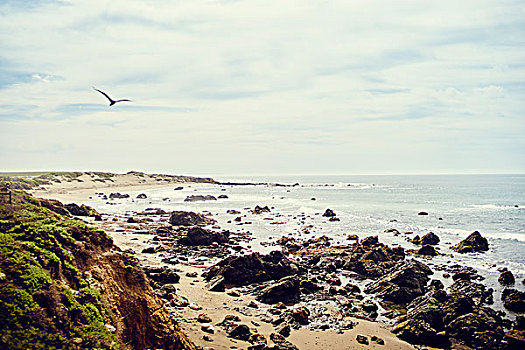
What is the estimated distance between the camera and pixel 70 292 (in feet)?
25.4

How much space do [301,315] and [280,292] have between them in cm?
282

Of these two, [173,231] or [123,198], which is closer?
[173,231]

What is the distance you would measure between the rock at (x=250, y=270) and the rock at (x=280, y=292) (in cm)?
216

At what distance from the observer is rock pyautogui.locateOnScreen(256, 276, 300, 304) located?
18.5 metres

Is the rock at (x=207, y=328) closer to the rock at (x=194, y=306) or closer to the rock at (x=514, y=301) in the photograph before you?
the rock at (x=194, y=306)

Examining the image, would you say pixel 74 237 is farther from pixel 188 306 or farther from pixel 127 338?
pixel 188 306

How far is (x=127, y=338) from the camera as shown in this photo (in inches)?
332

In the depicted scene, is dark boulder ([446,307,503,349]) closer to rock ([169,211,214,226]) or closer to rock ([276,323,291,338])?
rock ([276,323,291,338])

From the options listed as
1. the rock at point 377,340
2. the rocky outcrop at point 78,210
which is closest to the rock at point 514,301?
the rock at point 377,340

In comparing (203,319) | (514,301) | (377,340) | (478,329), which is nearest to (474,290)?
(514,301)

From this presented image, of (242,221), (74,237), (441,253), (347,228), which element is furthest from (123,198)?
(74,237)

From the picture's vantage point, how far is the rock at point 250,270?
69.5 ft

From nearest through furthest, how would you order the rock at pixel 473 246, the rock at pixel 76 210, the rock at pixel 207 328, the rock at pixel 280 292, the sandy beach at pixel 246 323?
the sandy beach at pixel 246 323
the rock at pixel 207 328
the rock at pixel 280 292
the rock at pixel 473 246
the rock at pixel 76 210

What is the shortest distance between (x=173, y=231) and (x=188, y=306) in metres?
22.7
